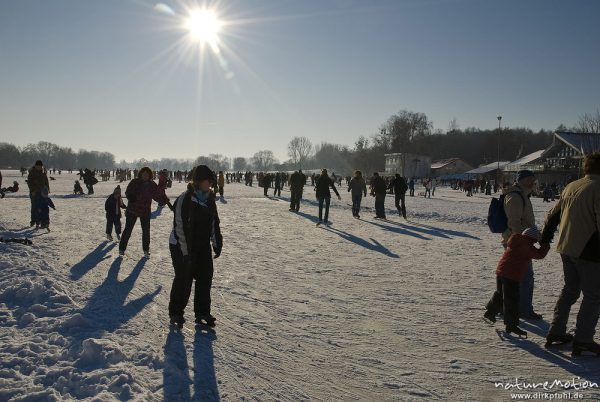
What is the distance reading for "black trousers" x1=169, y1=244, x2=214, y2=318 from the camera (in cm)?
438

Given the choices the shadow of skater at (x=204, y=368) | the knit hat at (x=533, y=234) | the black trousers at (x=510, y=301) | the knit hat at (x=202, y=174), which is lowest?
the shadow of skater at (x=204, y=368)

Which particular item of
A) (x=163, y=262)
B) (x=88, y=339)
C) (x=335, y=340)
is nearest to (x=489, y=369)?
(x=335, y=340)

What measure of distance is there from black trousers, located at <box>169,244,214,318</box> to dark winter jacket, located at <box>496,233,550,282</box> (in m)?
3.09

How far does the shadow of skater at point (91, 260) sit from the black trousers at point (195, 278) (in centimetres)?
255

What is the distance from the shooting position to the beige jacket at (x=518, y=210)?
179 inches

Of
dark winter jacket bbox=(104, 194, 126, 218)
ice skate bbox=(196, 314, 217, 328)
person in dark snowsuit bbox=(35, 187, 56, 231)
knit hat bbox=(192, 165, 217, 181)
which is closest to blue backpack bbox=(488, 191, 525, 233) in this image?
knit hat bbox=(192, 165, 217, 181)

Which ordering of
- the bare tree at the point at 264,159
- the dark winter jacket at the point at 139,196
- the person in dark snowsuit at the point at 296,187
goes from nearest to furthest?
the dark winter jacket at the point at 139,196 → the person in dark snowsuit at the point at 296,187 → the bare tree at the point at 264,159

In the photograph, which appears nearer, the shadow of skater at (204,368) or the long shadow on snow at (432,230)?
the shadow of skater at (204,368)

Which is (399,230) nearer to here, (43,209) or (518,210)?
(518,210)

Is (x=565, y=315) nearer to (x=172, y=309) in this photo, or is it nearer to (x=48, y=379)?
(x=172, y=309)

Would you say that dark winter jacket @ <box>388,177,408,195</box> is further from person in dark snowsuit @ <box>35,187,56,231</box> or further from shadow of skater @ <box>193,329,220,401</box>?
shadow of skater @ <box>193,329,220,401</box>

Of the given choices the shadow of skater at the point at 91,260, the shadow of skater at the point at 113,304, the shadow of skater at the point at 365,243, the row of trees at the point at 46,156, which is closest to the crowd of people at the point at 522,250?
the shadow of skater at the point at 113,304

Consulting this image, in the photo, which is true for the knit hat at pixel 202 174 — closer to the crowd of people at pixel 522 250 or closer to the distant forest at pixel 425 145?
the crowd of people at pixel 522 250

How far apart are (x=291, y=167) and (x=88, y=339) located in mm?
148520
